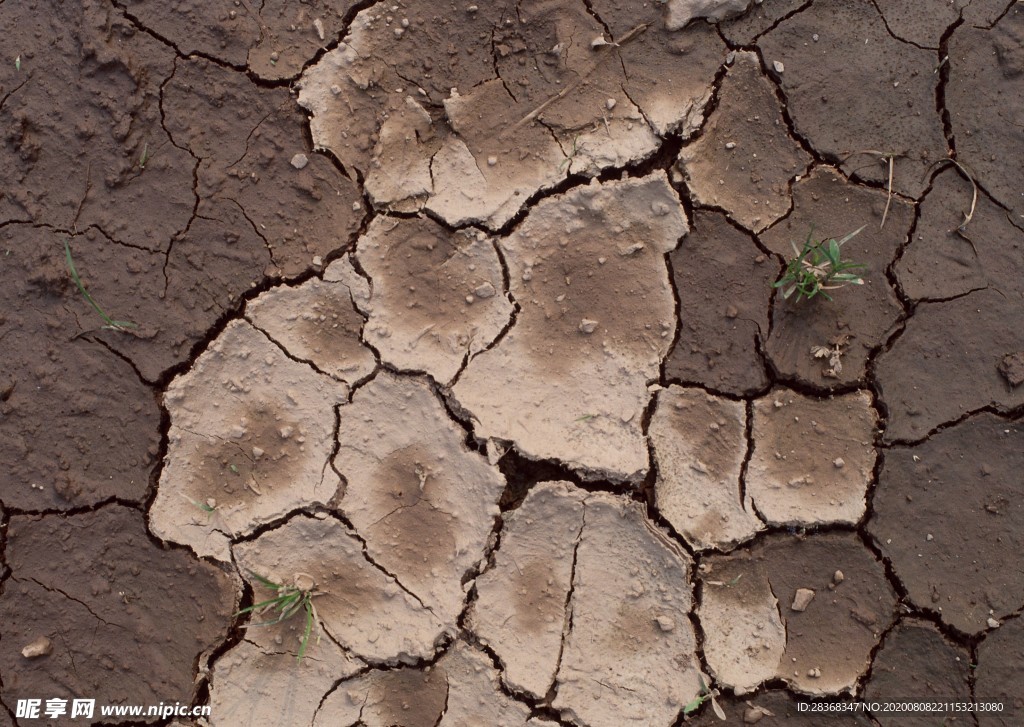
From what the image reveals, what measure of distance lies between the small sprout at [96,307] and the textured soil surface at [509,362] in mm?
16

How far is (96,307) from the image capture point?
7.90ft

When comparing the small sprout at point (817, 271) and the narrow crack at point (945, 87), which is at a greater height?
the narrow crack at point (945, 87)

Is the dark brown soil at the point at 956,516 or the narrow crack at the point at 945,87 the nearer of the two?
the dark brown soil at the point at 956,516

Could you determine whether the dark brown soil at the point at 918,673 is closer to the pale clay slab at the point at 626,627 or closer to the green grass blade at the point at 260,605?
the pale clay slab at the point at 626,627

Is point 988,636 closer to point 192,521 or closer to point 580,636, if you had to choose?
point 580,636

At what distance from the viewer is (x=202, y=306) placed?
2432 millimetres

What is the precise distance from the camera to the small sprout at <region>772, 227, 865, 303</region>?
2.33m

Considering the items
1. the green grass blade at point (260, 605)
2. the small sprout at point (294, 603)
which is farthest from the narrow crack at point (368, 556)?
the green grass blade at point (260, 605)

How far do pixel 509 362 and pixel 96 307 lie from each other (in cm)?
143

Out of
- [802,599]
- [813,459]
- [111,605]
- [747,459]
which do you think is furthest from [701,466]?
[111,605]

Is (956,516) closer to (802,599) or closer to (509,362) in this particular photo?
(802,599)

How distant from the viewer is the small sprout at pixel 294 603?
234 centimetres

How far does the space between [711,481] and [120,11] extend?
262 centimetres

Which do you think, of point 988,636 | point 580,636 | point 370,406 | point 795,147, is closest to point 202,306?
point 370,406
